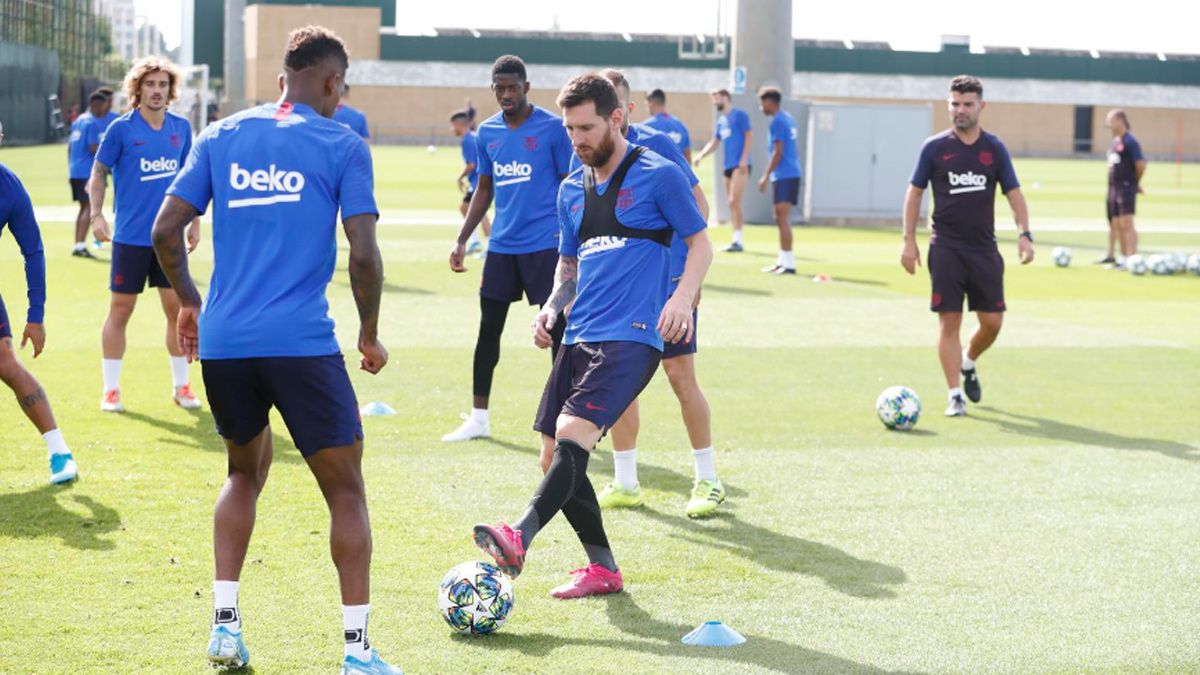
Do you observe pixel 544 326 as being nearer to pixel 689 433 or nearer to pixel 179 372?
pixel 689 433

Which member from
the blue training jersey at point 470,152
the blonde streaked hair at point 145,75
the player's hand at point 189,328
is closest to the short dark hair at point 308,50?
the player's hand at point 189,328

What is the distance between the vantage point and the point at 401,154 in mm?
70000

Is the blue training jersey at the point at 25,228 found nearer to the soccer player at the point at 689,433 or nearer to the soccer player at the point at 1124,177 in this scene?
the soccer player at the point at 689,433

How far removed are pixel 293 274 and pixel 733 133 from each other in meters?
19.6

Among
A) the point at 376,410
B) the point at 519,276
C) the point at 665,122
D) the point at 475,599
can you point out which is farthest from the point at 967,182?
the point at 665,122

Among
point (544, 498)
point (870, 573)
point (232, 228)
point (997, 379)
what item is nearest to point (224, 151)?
point (232, 228)

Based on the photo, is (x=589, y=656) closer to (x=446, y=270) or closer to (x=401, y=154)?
(x=446, y=270)

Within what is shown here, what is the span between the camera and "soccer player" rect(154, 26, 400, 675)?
16.8 feet

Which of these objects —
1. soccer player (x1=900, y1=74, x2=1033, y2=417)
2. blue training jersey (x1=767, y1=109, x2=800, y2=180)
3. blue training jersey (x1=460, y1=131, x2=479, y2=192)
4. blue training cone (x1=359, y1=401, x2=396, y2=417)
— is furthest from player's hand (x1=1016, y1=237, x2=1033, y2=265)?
blue training jersey (x1=767, y1=109, x2=800, y2=180)

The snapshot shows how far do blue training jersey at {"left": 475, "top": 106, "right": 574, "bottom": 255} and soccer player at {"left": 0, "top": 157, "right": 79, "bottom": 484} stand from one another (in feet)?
9.49

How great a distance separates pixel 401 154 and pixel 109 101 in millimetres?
48894

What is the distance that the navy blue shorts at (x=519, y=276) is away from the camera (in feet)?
31.9

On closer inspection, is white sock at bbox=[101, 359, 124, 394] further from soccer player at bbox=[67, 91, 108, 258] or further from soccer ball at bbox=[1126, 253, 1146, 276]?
soccer ball at bbox=[1126, 253, 1146, 276]

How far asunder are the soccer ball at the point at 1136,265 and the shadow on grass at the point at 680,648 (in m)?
18.1
